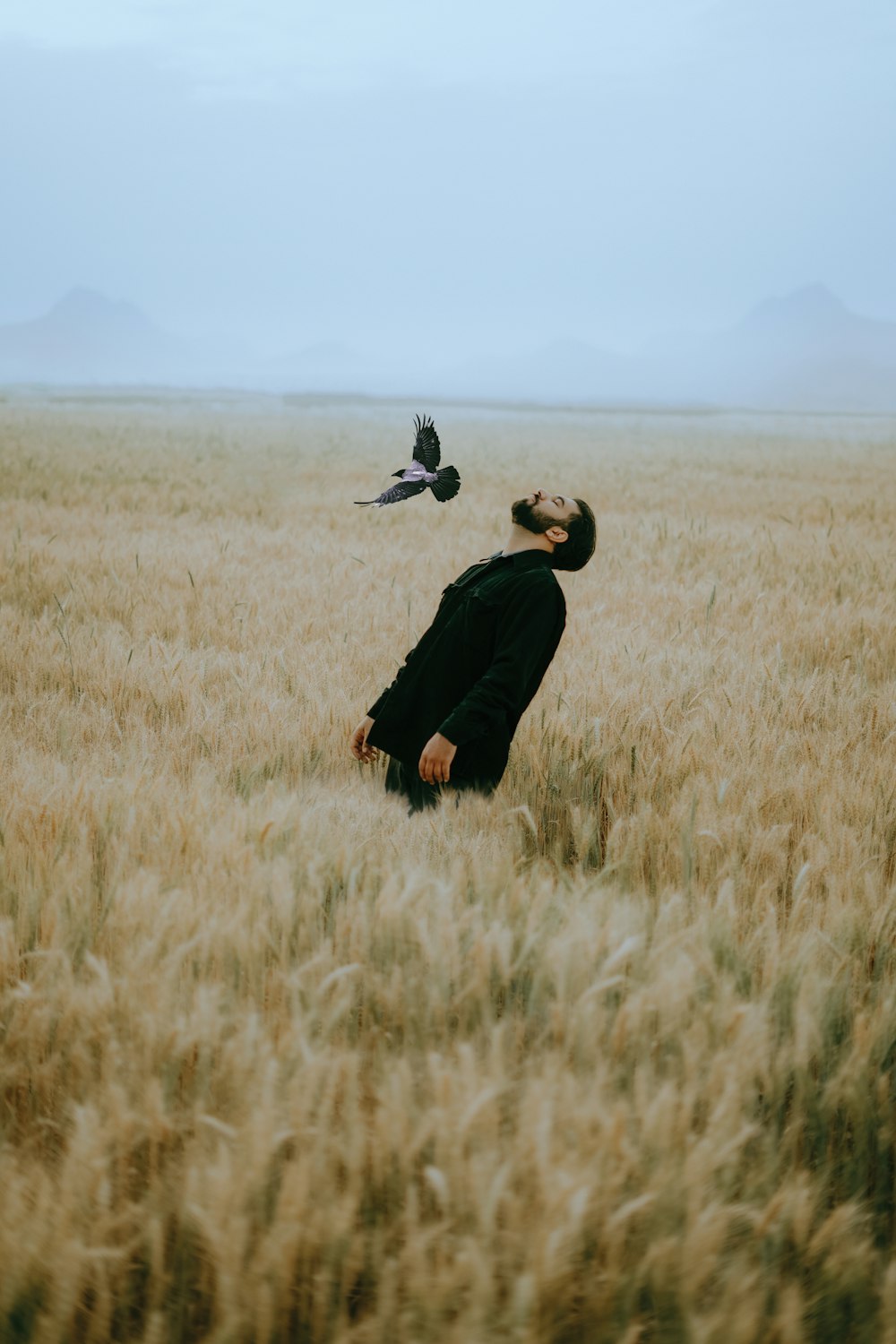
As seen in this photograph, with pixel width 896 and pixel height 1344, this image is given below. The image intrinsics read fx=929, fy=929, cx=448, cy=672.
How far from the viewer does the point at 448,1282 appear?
110 cm

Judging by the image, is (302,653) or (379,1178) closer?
(379,1178)

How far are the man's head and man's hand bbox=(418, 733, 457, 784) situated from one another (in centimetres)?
61

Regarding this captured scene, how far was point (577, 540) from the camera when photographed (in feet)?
8.97

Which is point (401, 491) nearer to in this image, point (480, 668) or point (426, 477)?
point (426, 477)

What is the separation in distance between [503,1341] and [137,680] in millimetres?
3172

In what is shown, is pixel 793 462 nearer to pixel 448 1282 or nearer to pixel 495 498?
pixel 495 498

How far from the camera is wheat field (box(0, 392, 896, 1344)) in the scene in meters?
1.15

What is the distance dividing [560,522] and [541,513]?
0.06 m

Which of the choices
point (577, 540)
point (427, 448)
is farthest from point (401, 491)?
point (577, 540)

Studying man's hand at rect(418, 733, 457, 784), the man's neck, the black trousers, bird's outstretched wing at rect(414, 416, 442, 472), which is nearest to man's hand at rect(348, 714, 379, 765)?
the black trousers

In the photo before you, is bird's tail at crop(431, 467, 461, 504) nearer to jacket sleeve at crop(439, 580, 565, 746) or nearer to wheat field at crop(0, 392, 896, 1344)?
jacket sleeve at crop(439, 580, 565, 746)

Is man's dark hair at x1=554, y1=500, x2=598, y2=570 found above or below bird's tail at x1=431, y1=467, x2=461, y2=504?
below

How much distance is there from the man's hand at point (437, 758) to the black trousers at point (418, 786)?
21 centimetres

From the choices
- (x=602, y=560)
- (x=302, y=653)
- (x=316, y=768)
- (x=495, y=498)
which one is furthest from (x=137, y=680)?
(x=495, y=498)
